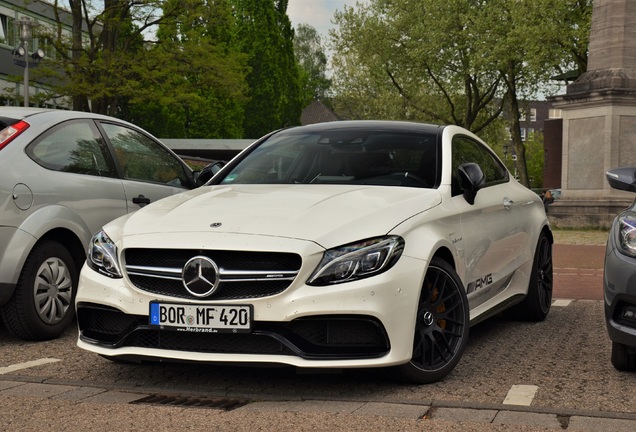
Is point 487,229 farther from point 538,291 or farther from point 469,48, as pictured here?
point 469,48

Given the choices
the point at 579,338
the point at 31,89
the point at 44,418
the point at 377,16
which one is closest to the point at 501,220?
the point at 579,338

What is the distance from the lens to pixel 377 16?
4831 centimetres

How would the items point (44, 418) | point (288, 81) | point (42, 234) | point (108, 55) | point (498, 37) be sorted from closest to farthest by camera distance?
point (44, 418), point (42, 234), point (108, 55), point (498, 37), point (288, 81)

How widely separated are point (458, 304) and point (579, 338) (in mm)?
1921

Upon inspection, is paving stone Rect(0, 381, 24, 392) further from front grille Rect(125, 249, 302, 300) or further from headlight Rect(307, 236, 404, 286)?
headlight Rect(307, 236, 404, 286)

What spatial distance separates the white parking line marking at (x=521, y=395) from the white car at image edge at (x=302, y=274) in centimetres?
38

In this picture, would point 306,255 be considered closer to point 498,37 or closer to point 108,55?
point 108,55

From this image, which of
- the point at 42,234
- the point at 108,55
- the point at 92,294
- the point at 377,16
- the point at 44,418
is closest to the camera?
the point at 44,418

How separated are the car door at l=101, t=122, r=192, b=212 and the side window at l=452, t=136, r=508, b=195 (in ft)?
8.27

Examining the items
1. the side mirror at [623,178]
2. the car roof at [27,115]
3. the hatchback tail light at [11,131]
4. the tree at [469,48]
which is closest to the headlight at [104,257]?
the hatchback tail light at [11,131]

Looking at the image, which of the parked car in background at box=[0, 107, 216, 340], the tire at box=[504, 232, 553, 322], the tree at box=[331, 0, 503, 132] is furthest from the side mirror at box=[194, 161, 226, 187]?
the tree at box=[331, 0, 503, 132]

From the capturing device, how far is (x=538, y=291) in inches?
304

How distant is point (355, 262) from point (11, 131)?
3090 mm

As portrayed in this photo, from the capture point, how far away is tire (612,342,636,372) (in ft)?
18.6
